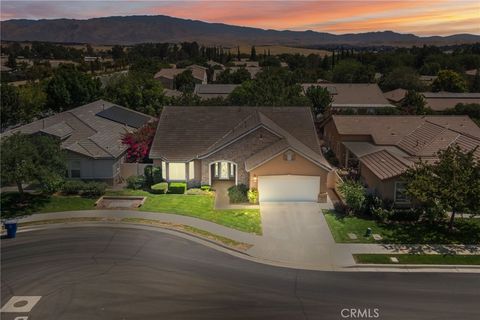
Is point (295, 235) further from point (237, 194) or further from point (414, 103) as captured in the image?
point (414, 103)

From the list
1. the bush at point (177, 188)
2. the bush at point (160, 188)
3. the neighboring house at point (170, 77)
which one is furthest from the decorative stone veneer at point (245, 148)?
the neighboring house at point (170, 77)

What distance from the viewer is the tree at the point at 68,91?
58219mm

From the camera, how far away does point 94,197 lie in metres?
32.4

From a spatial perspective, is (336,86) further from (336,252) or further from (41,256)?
(41,256)

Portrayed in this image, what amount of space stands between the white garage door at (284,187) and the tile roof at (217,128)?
6.87ft

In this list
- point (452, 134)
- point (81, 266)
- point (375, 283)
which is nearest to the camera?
point (375, 283)

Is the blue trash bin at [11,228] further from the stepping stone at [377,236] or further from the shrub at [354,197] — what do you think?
the stepping stone at [377,236]

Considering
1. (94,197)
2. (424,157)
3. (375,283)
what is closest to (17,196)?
(94,197)

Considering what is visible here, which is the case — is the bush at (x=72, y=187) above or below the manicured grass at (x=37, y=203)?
above

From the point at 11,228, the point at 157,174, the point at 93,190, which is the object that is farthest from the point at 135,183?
the point at 11,228

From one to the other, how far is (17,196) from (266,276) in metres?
20.4

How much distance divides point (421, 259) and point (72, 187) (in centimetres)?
2365

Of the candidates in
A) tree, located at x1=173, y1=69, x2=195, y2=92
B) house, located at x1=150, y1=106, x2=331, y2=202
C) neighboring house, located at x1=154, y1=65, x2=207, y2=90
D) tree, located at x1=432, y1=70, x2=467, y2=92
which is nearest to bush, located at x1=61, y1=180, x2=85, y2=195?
house, located at x1=150, y1=106, x2=331, y2=202

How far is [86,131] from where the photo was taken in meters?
39.4
